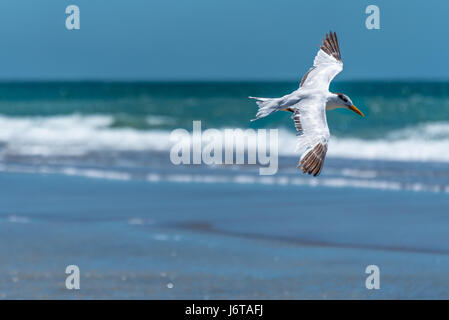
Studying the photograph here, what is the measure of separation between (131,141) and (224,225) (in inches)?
516

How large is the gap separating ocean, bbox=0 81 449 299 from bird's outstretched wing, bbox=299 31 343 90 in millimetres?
2219

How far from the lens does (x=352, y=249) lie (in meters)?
7.76

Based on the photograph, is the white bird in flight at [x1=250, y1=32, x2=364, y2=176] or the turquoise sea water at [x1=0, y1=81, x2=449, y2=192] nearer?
the white bird in flight at [x1=250, y1=32, x2=364, y2=176]

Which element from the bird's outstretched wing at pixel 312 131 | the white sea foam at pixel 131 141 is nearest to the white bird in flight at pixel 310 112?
the bird's outstretched wing at pixel 312 131

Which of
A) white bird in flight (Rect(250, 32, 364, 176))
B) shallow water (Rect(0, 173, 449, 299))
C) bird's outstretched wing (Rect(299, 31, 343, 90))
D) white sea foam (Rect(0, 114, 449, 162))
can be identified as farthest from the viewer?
white sea foam (Rect(0, 114, 449, 162))

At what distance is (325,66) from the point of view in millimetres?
4555

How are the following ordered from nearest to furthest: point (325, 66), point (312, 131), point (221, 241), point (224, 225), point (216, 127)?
point (312, 131), point (325, 66), point (221, 241), point (224, 225), point (216, 127)

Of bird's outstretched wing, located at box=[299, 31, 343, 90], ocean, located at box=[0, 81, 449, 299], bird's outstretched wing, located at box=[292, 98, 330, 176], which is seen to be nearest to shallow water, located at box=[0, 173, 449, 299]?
ocean, located at box=[0, 81, 449, 299]

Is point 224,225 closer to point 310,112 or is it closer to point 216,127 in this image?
point 310,112

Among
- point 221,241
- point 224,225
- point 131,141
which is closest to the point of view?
point 221,241

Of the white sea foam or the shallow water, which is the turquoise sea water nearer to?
the white sea foam

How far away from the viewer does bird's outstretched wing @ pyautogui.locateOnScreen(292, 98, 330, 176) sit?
3607 millimetres

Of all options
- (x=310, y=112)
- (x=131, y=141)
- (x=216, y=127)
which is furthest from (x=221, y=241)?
(x=216, y=127)
